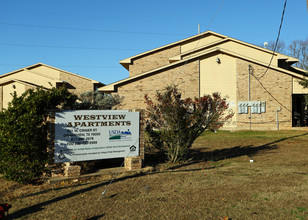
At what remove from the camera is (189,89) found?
24.2 m

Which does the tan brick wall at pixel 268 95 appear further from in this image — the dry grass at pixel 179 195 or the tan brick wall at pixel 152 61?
the dry grass at pixel 179 195

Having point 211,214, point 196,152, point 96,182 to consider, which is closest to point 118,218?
point 211,214

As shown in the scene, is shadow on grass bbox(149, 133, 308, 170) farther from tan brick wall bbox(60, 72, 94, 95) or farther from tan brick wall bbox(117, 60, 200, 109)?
tan brick wall bbox(60, 72, 94, 95)

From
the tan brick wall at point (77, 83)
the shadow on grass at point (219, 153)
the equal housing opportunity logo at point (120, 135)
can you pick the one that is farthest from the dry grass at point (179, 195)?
the tan brick wall at point (77, 83)

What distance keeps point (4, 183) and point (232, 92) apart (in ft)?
65.0

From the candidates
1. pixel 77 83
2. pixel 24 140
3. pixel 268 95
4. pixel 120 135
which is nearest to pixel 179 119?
pixel 120 135

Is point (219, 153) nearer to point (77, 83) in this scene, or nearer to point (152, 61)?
point (152, 61)

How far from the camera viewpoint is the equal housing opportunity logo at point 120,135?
840 centimetres

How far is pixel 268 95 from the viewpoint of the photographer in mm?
23422

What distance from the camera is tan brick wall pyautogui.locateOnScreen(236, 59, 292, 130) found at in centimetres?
2320

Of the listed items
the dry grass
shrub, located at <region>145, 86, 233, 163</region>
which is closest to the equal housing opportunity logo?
the dry grass

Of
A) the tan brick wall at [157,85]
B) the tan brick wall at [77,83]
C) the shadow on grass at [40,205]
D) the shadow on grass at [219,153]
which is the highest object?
the tan brick wall at [77,83]

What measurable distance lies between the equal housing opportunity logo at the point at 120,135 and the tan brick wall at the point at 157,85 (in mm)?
15366

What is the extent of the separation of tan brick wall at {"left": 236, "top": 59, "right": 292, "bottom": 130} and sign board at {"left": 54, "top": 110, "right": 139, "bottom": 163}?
1684 cm
